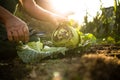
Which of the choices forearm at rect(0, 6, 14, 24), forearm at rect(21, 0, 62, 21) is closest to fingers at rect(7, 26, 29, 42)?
forearm at rect(0, 6, 14, 24)

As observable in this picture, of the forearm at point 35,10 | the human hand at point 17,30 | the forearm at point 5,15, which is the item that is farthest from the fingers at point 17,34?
the forearm at point 35,10

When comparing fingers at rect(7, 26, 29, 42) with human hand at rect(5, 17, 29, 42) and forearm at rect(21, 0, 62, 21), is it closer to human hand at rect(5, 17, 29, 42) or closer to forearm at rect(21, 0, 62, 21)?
human hand at rect(5, 17, 29, 42)

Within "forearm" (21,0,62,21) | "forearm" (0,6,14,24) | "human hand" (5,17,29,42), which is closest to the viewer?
"human hand" (5,17,29,42)

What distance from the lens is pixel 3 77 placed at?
2820 millimetres

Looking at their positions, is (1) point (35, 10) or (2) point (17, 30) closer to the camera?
(2) point (17, 30)

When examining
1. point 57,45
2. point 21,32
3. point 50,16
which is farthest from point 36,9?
point 21,32

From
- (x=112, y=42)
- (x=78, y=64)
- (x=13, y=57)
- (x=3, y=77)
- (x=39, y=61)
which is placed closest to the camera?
(x=78, y=64)

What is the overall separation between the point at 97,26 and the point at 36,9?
3.23 metres

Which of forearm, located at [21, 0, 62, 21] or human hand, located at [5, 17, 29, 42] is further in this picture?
forearm, located at [21, 0, 62, 21]

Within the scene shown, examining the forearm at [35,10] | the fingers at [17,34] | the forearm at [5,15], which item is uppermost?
the forearm at [35,10]

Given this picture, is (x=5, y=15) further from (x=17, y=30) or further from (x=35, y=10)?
(x=35, y=10)

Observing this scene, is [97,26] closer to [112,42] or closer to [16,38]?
[112,42]

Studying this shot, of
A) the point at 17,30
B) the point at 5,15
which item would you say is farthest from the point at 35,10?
the point at 17,30

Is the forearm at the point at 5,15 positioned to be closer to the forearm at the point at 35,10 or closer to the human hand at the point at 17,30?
the human hand at the point at 17,30
